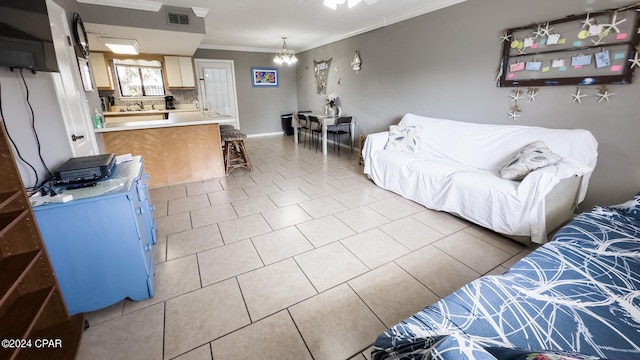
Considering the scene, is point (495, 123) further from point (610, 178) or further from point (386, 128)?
point (386, 128)

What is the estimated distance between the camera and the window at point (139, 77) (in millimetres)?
5594

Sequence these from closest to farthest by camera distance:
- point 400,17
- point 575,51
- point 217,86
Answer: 1. point 575,51
2. point 400,17
3. point 217,86

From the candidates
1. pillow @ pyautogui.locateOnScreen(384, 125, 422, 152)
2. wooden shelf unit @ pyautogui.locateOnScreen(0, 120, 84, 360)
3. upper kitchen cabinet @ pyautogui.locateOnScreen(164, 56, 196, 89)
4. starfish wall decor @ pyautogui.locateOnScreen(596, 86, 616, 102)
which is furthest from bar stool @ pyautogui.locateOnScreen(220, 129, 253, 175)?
starfish wall decor @ pyautogui.locateOnScreen(596, 86, 616, 102)

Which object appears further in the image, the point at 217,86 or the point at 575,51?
the point at 217,86

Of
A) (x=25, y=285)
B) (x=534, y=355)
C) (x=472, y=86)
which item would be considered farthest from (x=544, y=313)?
(x=472, y=86)

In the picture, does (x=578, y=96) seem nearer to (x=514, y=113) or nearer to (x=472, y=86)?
(x=514, y=113)

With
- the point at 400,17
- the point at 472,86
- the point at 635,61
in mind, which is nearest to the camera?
the point at 635,61

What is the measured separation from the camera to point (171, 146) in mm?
3598

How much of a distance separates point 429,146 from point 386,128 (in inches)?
51.4

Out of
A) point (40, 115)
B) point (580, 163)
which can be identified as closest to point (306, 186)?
point (40, 115)

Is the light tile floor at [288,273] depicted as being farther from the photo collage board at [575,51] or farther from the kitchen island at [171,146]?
the photo collage board at [575,51]

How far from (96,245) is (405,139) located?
3.29 m

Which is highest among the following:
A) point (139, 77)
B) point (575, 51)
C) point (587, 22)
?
point (587, 22)

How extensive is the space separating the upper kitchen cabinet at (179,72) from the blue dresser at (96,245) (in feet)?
17.1
